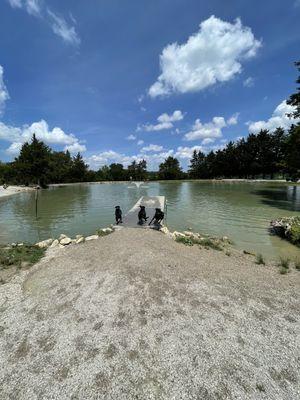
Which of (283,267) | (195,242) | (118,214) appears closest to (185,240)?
(195,242)

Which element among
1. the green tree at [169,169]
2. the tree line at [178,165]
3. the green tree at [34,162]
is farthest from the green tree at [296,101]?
the green tree at [169,169]

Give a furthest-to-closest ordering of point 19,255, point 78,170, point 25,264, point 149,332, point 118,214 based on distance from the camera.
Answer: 1. point 78,170
2. point 118,214
3. point 19,255
4. point 25,264
5. point 149,332

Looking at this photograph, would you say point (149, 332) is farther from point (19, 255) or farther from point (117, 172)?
point (117, 172)

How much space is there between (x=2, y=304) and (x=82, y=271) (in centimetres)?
227

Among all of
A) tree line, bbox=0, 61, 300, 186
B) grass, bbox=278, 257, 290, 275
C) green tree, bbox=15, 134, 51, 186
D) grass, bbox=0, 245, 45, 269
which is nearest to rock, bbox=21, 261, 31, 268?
grass, bbox=0, 245, 45, 269

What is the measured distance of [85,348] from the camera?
175 inches

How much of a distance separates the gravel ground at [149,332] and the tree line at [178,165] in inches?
983

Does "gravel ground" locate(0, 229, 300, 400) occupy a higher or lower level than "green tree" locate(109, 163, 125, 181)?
lower

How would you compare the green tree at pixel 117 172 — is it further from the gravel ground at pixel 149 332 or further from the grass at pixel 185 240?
the gravel ground at pixel 149 332

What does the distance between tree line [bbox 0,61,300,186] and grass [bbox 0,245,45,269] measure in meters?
27.2

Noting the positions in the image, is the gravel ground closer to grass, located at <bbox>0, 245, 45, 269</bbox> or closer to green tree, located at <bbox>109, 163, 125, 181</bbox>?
grass, located at <bbox>0, 245, 45, 269</bbox>

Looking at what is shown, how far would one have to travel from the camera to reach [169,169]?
93.8 m

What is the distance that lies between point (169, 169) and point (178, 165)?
5340 mm

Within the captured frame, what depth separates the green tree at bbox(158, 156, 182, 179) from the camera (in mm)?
93875
